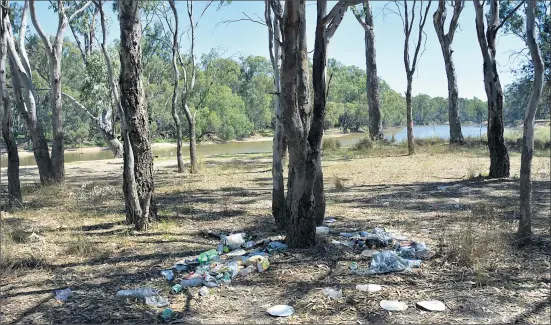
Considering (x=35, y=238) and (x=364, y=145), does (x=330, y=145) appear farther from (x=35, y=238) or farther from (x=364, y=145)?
(x=35, y=238)

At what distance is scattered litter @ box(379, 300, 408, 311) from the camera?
10.1 ft

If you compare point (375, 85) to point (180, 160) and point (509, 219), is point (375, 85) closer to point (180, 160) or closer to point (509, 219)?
point (180, 160)

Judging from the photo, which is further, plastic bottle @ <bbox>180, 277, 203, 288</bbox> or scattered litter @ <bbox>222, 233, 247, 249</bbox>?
scattered litter @ <bbox>222, 233, 247, 249</bbox>

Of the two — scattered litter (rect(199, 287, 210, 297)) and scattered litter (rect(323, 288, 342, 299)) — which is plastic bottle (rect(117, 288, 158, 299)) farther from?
scattered litter (rect(323, 288, 342, 299))

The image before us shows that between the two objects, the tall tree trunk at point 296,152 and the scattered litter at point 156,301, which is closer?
the scattered litter at point 156,301

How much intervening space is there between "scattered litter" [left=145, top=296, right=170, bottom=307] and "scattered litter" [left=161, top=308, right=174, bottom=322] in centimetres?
19

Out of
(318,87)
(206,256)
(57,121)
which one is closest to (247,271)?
(206,256)

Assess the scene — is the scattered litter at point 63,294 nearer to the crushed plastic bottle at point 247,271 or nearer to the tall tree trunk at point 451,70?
the crushed plastic bottle at point 247,271

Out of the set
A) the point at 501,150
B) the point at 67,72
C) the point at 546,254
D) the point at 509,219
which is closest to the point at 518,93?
the point at 501,150

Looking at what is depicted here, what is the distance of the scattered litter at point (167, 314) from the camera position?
3.06 m

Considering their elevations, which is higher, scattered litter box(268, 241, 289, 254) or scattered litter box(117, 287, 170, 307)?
scattered litter box(268, 241, 289, 254)

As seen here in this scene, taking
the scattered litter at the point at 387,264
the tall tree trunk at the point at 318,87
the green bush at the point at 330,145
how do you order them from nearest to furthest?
1. the scattered litter at the point at 387,264
2. the tall tree trunk at the point at 318,87
3. the green bush at the point at 330,145

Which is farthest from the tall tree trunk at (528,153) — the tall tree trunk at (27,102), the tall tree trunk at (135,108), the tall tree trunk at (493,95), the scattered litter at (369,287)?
the tall tree trunk at (27,102)

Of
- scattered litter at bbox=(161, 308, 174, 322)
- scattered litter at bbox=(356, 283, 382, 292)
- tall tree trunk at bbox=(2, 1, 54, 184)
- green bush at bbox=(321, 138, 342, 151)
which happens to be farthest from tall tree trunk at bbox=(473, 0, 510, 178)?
green bush at bbox=(321, 138, 342, 151)
